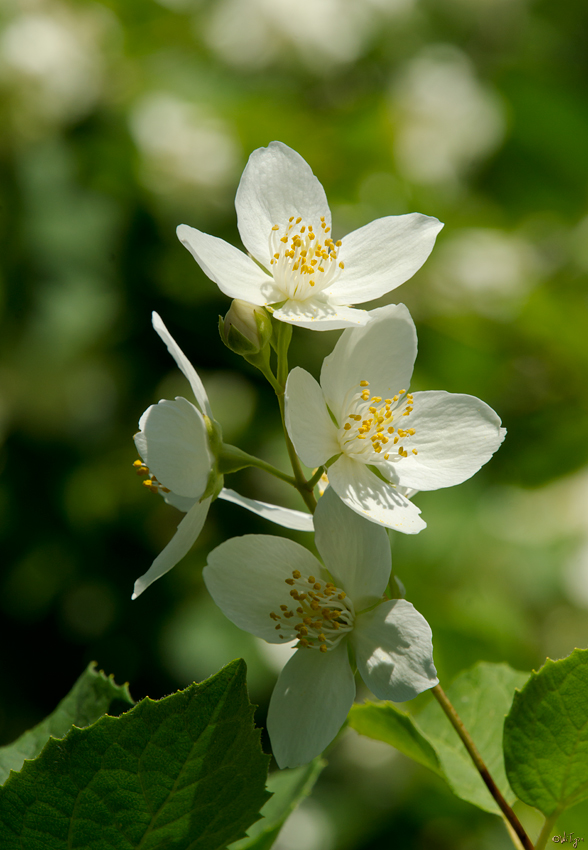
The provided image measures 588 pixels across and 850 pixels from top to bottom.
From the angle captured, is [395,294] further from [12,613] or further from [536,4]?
[536,4]

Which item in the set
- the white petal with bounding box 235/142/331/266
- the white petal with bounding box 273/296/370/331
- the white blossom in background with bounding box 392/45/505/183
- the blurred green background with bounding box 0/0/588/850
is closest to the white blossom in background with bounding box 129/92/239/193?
the blurred green background with bounding box 0/0/588/850

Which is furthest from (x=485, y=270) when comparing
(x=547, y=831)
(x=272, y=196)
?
(x=547, y=831)

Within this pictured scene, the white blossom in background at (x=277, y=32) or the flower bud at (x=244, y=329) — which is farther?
the white blossom in background at (x=277, y=32)

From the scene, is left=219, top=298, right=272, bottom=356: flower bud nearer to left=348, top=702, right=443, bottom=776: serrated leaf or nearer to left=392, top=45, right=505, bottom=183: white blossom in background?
left=348, top=702, right=443, bottom=776: serrated leaf

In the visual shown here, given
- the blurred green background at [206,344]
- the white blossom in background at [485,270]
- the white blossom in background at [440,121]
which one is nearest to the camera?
the blurred green background at [206,344]

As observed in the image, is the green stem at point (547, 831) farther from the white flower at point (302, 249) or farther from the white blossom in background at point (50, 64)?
the white blossom in background at point (50, 64)

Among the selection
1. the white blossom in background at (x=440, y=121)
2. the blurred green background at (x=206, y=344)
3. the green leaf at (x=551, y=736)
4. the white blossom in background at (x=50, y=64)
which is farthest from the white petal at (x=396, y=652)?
the white blossom in background at (x=440, y=121)
